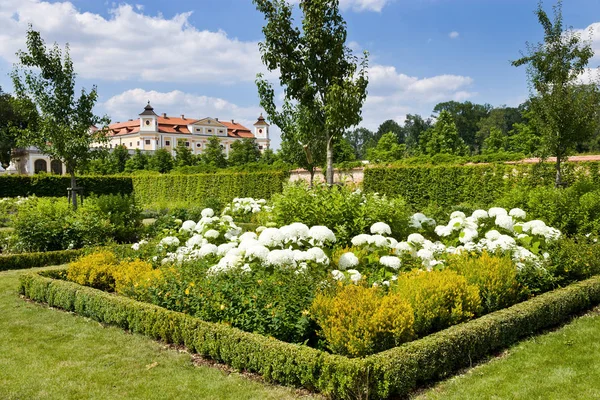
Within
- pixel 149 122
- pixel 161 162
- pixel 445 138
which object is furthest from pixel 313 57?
pixel 149 122

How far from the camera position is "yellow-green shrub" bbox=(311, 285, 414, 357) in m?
4.21

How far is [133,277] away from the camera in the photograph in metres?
6.31

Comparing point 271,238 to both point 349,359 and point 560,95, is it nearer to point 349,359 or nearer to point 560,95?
point 349,359

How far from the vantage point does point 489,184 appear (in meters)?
17.1

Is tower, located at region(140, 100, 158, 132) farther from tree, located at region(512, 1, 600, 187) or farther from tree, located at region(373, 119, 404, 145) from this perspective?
tree, located at region(512, 1, 600, 187)

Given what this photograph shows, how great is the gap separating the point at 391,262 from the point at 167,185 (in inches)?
1005

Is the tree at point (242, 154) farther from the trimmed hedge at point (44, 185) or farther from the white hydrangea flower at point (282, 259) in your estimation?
the white hydrangea flower at point (282, 259)

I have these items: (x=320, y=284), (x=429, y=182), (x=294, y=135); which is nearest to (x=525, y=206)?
(x=294, y=135)

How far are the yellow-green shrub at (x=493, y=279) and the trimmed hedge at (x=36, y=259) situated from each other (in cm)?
753

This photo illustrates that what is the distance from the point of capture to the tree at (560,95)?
11547 millimetres

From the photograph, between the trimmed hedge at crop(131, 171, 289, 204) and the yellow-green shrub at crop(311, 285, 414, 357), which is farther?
the trimmed hedge at crop(131, 171, 289, 204)

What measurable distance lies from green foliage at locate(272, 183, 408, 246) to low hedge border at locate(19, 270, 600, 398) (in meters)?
2.53

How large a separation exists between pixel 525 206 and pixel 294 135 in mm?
5231

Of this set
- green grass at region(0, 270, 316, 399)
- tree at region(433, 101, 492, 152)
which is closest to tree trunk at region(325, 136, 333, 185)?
green grass at region(0, 270, 316, 399)
